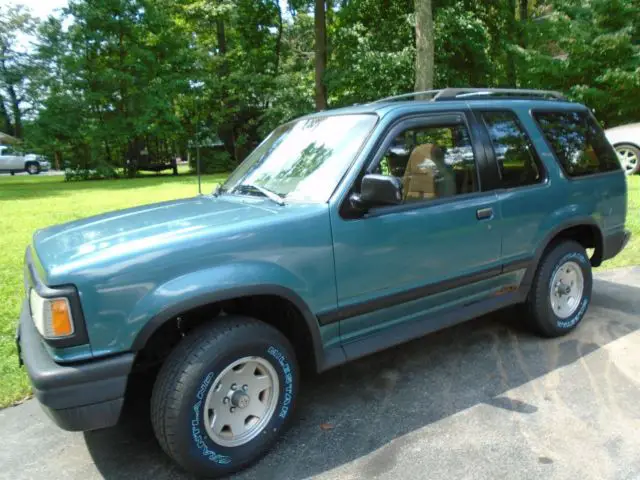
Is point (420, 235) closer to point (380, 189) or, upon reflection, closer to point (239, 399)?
point (380, 189)

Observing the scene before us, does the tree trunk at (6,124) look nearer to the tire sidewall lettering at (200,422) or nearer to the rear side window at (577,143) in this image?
the rear side window at (577,143)

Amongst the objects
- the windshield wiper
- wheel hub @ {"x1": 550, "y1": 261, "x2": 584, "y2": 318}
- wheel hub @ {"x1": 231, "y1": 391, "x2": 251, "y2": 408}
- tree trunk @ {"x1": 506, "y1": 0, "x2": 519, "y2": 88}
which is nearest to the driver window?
the windshield wiper

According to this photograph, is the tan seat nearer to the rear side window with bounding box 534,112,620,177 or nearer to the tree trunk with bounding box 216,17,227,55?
the rear side window with bounding box 534,112,620,177

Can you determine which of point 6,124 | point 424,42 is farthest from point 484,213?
point 6,124

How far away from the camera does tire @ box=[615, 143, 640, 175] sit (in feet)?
40.0

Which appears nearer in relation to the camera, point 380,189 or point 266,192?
point 380,189

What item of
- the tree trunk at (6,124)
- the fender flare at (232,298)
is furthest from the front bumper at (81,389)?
the tree trunk at (6,124)

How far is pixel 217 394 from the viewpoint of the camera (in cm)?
271

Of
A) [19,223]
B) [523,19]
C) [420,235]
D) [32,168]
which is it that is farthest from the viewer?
[32,168]

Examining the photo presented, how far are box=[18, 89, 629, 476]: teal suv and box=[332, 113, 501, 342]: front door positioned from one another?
11 millimetres

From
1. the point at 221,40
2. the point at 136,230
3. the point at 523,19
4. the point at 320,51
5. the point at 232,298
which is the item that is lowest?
the point at 232,298

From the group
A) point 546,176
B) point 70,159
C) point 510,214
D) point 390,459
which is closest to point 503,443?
point 390,459

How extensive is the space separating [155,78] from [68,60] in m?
3.97

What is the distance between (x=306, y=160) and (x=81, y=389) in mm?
1907
